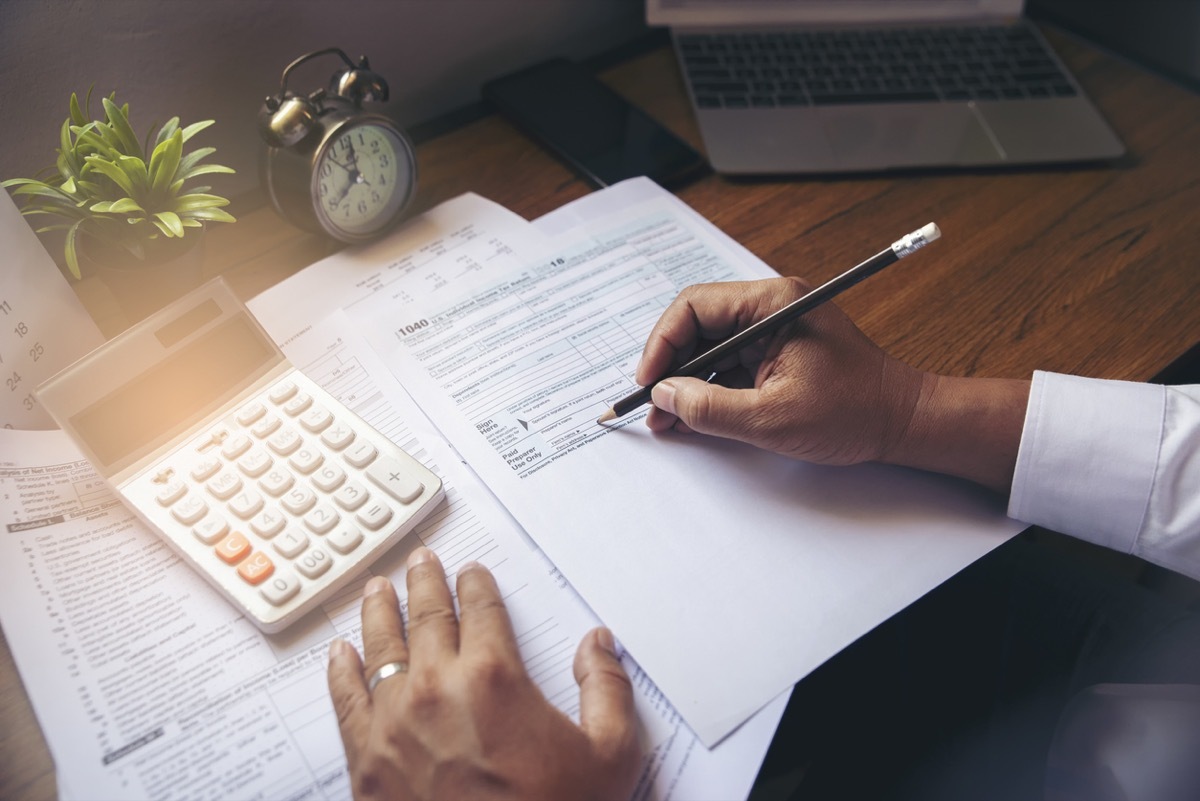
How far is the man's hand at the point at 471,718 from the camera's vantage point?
49 cm

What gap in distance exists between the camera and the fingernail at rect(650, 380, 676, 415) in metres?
0.64

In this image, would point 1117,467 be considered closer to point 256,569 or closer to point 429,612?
point 429,612

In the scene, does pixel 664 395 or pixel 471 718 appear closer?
pixel 471 718

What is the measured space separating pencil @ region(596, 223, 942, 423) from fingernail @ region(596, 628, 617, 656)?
180 millimetres

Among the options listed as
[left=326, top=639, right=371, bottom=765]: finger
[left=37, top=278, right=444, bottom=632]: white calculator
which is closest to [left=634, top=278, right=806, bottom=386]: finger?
[left=37, top=278, right=444, bottom=632]: white calculator

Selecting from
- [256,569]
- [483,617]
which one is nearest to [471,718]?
[483,617]

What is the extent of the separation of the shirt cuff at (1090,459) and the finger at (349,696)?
48cm

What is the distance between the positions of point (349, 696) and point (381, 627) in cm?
5

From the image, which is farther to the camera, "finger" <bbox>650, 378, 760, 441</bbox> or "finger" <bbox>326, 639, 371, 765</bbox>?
"finger" <bbox>650, 378, 760, 441</bbox>

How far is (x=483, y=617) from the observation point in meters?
0.55

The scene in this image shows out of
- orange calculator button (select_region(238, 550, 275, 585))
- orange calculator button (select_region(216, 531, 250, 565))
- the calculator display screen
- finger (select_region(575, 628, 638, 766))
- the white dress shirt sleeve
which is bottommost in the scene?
the white dress shirt sleeve

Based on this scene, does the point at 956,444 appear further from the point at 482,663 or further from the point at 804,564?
the point at 482,663

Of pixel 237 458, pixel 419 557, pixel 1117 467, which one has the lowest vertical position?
pixel 1117 467

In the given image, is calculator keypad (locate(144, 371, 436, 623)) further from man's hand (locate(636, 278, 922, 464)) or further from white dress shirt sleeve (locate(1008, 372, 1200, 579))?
white dress shirt sleeve (locate(1008, 372, 1200, 579))
